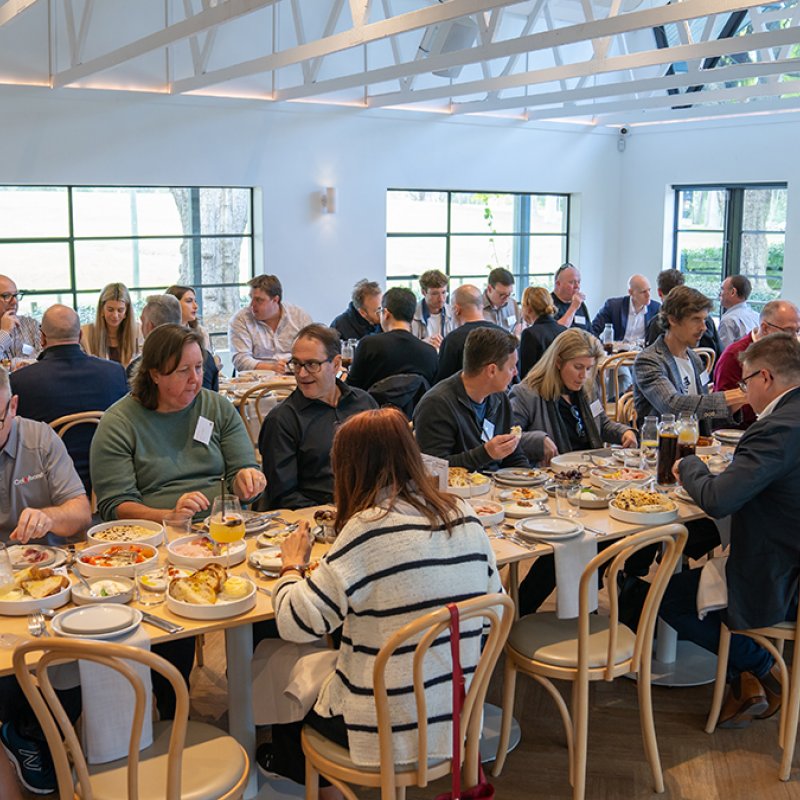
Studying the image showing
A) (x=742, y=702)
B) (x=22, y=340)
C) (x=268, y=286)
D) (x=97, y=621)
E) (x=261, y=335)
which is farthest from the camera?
(x=261, y=335)

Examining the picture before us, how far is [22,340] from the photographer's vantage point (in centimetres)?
704

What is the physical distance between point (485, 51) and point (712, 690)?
4.29 m

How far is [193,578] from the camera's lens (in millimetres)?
2635

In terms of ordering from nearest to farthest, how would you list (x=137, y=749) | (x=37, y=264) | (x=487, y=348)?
(x=137, y=749), (x=487, y=348), (x=37, y=264)

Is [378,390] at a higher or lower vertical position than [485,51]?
lower

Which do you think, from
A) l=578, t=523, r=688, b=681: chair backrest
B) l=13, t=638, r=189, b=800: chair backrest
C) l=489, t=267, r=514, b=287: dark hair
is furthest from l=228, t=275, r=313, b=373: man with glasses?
l=13, t=638, r=189, b=800: chair backrest

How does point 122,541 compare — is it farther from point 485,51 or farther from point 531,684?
point 485,51

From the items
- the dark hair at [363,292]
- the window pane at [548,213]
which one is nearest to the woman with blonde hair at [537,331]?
the dark hair at [363,292]

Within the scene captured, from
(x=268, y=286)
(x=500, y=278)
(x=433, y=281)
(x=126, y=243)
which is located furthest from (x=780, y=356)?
(x=126, y=243)

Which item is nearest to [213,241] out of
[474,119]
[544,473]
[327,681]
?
[474,119]

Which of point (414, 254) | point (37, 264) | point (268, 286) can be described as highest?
point (414, 254)

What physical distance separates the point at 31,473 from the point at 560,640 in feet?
5.71

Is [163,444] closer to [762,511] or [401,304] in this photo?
[762,511]

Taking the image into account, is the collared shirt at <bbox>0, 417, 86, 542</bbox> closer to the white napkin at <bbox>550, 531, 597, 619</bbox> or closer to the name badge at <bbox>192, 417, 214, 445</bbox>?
the name badge at <bbox>192, 417, 214, 445</bbox>
